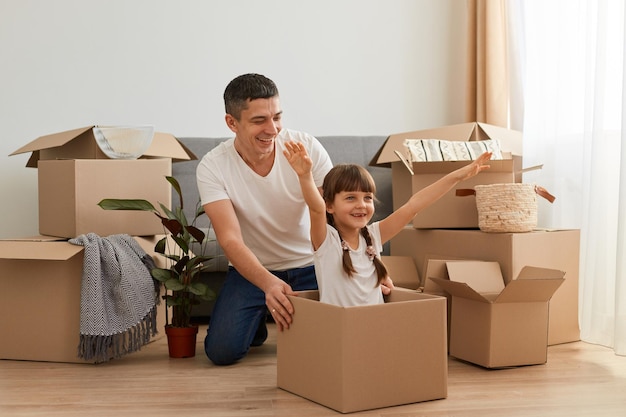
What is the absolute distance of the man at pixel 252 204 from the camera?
243 centimetres

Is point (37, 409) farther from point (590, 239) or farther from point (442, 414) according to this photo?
point (590, 239)

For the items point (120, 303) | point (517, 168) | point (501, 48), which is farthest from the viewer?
point (501, 48)

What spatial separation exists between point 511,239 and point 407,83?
5.51ft

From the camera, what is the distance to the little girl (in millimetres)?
2189

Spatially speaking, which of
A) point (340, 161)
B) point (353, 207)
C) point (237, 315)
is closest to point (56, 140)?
point (237, 315)

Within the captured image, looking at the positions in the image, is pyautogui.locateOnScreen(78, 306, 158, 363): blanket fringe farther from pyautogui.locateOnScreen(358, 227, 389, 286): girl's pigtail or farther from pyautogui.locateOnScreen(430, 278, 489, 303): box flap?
pyautogui.locateOnScreen(430, 278, 489, 303): box flap

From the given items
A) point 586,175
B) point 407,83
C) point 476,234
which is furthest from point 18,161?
point 586,175

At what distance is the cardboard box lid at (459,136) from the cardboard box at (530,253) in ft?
1.55

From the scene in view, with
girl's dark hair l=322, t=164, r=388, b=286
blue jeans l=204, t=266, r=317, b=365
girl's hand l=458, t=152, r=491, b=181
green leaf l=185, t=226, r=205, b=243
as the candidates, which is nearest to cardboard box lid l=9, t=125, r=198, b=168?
green leaf l=185, t=226, r=205, b=243

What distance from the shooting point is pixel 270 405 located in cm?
204

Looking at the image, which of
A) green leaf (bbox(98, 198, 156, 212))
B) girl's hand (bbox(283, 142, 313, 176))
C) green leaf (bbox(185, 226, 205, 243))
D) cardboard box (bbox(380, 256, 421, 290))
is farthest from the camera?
cardboard box (bbox(380, 256, 421, 290))

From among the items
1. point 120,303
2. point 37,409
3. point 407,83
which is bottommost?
point 37,409

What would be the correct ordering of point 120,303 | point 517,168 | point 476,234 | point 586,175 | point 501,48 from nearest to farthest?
point 120,303 < point 476,234 < point 586,175 < point 517,168 < point 501,48

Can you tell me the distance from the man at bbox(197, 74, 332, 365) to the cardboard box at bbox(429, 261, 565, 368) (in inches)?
20.0
